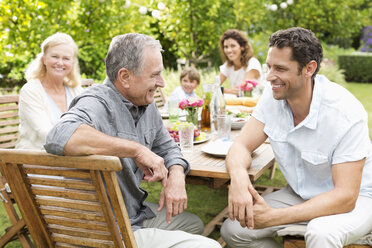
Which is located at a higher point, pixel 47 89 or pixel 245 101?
pixel 47 89

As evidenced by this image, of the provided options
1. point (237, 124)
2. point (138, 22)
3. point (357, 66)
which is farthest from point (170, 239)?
point (357, 66)

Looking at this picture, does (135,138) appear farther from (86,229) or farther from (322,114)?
(322,114)

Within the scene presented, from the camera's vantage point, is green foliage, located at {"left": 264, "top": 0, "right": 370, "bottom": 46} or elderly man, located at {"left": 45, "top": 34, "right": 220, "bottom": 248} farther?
green foliage, located at {"left": 264, "top": 0, "right": 370, "bottom": 46}

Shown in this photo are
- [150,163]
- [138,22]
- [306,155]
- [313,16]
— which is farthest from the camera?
[313,16]

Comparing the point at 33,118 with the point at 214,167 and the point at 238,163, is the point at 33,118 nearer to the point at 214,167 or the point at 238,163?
the point at 214,167

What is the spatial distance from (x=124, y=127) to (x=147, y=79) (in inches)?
10.5

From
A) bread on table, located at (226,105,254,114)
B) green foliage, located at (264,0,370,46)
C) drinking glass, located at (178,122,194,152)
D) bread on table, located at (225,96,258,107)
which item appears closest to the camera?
drinking glass, located at (178,122,194,152)

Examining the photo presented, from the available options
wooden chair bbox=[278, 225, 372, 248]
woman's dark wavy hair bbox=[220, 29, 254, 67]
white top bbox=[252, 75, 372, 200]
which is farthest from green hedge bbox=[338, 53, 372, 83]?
wooden chair bbox=[278, 225, 372, 248]

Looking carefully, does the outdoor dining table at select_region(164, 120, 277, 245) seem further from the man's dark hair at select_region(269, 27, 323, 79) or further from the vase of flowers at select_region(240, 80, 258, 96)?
the vase of flowers at select_region(240, 80, 258, 96)

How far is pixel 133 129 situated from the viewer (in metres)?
1.97

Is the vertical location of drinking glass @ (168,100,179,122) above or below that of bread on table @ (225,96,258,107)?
above

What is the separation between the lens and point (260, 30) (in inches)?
532

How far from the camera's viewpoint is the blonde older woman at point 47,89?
295 centimetres

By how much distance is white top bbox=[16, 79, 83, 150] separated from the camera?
2920mm
